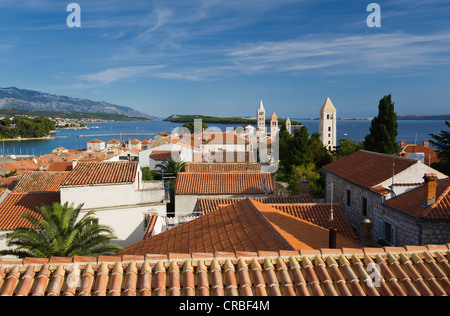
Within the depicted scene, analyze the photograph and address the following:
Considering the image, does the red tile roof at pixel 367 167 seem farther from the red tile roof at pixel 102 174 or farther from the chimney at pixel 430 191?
the red tile roof at pixel 102 174

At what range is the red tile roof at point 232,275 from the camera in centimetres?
380

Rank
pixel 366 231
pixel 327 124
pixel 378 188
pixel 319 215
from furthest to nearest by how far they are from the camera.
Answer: pixel 327 124, pixel 319 215, pixel 378 188, pixel 366 231

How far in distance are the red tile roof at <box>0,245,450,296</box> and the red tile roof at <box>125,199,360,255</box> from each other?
7.03 feet

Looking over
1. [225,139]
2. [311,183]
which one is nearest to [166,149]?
[225,139]

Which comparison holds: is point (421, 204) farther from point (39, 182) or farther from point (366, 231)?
point (39, 182)

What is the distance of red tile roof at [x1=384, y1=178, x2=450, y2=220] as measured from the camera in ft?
31.8

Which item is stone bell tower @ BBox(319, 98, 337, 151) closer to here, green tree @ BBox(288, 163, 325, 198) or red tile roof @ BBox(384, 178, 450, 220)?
green tree @ BBox(288, 163, 325, 198)

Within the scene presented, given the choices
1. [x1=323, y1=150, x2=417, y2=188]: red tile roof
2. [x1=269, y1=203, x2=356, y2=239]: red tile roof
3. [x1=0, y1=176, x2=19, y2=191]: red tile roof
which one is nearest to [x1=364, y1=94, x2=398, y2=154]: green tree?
[x1=323, y1=150, x2=417, y2=188]: red tile roof

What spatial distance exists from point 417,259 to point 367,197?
9.40 m

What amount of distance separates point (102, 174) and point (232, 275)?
1320 centimetres

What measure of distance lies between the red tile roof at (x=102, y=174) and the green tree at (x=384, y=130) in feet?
77.2

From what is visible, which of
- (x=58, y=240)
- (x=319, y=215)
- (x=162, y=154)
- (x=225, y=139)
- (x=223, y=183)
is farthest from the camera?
(x=225, y=139)

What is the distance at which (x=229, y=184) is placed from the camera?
817 inches

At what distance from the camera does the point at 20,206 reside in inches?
631
